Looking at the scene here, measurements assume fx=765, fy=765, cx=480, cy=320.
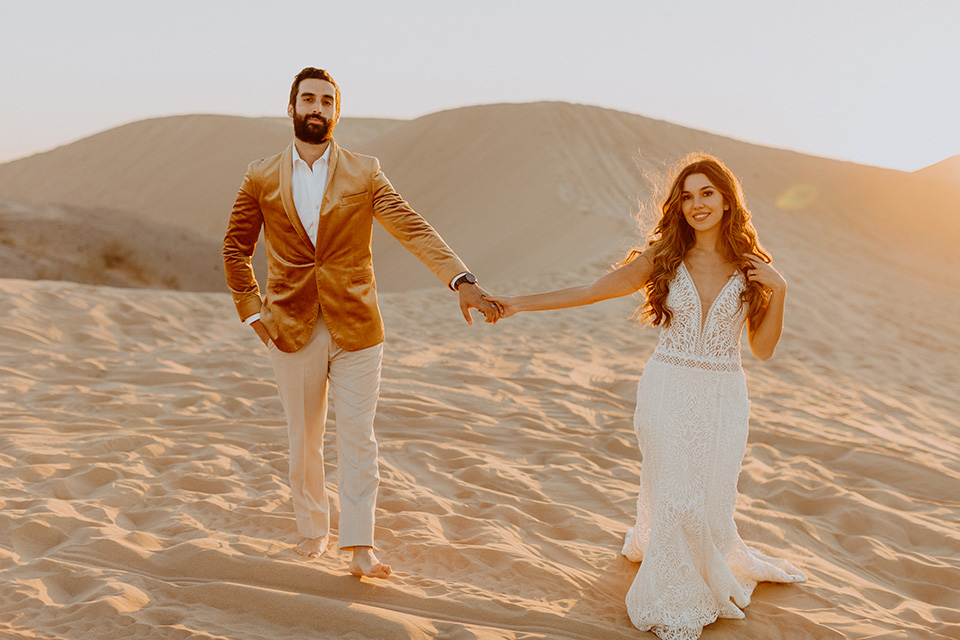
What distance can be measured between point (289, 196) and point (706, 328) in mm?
1882

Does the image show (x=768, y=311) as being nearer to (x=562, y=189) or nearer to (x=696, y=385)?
(x=696, y=385)

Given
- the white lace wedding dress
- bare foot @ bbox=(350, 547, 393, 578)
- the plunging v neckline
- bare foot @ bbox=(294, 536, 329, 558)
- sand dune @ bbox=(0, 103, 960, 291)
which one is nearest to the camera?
the white lace wedding dress

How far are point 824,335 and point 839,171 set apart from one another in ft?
51.6

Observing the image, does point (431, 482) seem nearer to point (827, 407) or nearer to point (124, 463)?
point (124, 463)

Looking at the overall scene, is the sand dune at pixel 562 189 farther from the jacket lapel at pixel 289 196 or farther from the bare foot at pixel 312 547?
the jacket lapel at pixel 289 196

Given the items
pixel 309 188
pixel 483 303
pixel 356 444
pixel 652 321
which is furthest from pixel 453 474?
pixel 309 188

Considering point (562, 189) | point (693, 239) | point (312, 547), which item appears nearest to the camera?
point (693, 239)

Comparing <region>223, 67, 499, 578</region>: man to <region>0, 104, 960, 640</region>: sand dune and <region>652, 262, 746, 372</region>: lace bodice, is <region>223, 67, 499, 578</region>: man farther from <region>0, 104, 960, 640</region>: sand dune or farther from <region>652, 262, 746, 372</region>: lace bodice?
<region>652, 262, 746, 372</region>: lace bodice

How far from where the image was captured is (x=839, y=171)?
23875 mm

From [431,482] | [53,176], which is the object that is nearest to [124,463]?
[431,482]

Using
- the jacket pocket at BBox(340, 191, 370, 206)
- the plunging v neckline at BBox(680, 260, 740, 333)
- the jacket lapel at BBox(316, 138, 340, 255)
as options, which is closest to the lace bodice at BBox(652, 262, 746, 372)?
the plunging v neckline at BBox(680, 260, 740, 333)

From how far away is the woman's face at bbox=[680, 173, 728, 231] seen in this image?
3.31 metres

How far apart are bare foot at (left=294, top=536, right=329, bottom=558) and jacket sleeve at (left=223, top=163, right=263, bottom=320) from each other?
1.12 m

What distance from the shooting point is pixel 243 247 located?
3535 mm
